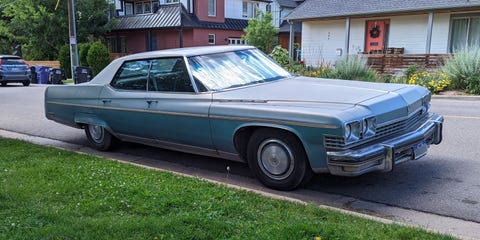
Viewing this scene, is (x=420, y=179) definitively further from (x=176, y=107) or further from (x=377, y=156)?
(x=176, y=107)

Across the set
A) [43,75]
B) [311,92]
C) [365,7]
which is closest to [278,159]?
[311,92]

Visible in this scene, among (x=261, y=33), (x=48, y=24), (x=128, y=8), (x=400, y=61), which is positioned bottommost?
(x=400, y=61)

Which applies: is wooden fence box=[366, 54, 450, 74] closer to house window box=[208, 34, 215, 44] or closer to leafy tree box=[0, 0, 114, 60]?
house window box=[208, 34, 215, 44]

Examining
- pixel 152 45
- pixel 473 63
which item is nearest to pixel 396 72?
pixel 473 63

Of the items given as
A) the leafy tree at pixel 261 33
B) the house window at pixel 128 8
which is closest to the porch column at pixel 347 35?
the leafy tree at pixel 261 33

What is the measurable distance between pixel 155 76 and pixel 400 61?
1624cm

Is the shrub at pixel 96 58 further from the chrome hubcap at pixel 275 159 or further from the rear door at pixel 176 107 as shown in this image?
the chrome hubcap at pixel 275 159

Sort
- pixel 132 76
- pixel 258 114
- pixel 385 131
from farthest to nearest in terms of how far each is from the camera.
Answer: pixel 132 76 → pixel 258 114 → pixel 385 131

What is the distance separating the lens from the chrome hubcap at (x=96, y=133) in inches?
276

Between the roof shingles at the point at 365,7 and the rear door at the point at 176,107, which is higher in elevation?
the roof shingles at the point at 365,7

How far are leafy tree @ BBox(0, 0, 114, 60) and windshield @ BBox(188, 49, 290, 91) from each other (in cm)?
2865

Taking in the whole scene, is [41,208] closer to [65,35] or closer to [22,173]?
[22,173]

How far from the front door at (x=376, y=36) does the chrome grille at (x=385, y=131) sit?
18330 millimetres

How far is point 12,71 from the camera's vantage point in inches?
896
